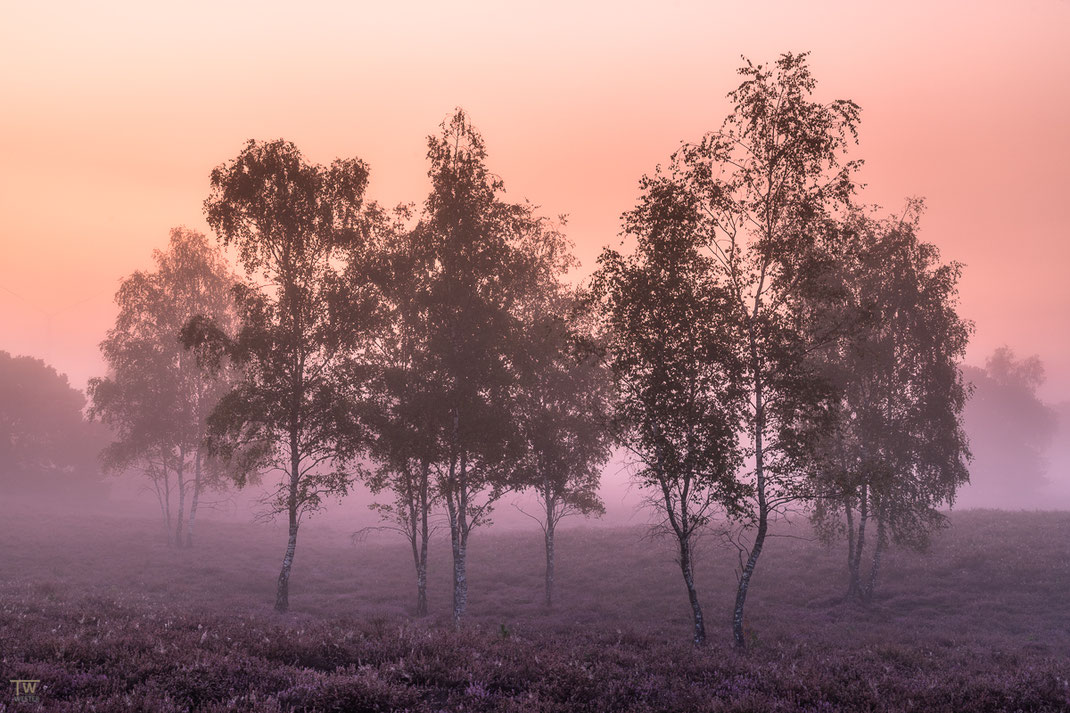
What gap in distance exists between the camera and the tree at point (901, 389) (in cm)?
2650

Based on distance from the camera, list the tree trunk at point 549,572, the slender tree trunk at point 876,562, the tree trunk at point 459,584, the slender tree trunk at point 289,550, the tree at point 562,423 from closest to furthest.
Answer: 1. the tree trunk at point 459,584
2. the slender tree trunk at point 289,550
3. the tree at point 562,423
4. the slender tree trunk at point 876,562
5. the tree trunk at point 549,572

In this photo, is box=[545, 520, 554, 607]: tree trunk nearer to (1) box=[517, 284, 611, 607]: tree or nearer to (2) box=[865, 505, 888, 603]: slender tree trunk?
(1) box=[517, 284, 611, 607]: tree

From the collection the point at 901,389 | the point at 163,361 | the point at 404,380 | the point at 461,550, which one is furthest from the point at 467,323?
the point at 163,361

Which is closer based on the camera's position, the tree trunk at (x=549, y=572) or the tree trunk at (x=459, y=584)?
the tree trunk at (x=459, y=584)

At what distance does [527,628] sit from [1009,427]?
109976 millimetres

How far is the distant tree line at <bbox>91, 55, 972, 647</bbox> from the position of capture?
58.2ft

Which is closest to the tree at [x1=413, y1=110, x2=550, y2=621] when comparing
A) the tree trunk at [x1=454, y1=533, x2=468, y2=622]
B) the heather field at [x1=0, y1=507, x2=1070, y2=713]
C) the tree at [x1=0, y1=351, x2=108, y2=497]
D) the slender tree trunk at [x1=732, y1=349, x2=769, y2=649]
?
the tree trunk at [x1=454, y1=533, x2=468, y2=622]

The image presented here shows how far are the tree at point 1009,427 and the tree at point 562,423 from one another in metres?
92.8

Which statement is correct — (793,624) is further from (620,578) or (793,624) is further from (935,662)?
(620,578)

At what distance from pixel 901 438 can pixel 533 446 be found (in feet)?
54.8

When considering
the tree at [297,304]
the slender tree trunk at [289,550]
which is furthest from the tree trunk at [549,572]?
the slender tree trunk at [289,550]

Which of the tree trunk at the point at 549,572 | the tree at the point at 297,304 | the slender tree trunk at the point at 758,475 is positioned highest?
the tree at the point at 297,304

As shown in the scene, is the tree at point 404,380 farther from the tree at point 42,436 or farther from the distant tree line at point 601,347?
the tree at point 42,436

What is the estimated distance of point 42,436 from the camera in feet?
202
